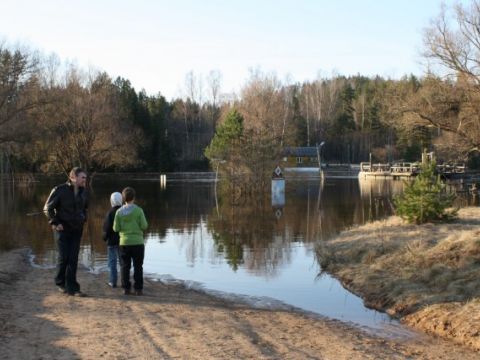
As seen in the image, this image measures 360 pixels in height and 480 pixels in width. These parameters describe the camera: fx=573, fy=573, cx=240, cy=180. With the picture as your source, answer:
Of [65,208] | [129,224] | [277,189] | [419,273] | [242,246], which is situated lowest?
[242,246]

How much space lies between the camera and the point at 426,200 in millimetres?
16484

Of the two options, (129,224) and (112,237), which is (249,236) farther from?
(129,224)

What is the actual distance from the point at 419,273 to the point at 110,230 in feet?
18.9

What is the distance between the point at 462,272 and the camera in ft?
33.4

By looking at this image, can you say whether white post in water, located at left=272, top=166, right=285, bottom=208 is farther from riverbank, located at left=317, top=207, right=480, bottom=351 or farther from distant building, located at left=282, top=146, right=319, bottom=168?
distant building, located at left=282, top=146, right=319, bottom=168

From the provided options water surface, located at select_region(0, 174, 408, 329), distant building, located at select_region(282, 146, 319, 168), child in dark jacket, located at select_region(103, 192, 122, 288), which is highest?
distant building, located at select_region(282, 146, 319, 168)

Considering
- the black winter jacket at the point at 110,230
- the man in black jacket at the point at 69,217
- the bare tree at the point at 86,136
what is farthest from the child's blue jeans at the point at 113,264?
the bare tree at the point at 86,136

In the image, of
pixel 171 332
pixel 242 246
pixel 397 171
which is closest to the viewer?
pixel 171 332

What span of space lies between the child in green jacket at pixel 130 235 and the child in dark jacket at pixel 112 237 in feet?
1.85

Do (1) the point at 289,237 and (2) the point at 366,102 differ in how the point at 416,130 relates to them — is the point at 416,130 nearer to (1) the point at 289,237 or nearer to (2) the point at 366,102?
(1) the point at 289,237

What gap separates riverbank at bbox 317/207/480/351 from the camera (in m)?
8.13

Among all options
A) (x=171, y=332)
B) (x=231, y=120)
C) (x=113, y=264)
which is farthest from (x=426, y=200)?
(x=231, y=120)

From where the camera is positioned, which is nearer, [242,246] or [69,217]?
[69,217]

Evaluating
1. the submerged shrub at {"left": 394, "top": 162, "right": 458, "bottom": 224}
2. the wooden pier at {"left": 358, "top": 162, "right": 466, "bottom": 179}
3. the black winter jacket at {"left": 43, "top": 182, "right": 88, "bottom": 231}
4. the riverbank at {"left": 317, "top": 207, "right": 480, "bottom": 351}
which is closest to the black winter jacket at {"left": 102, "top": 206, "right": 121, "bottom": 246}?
the black winter jacket at {"left": 43, "top": 182, "right": 88, "bottom": 231}
